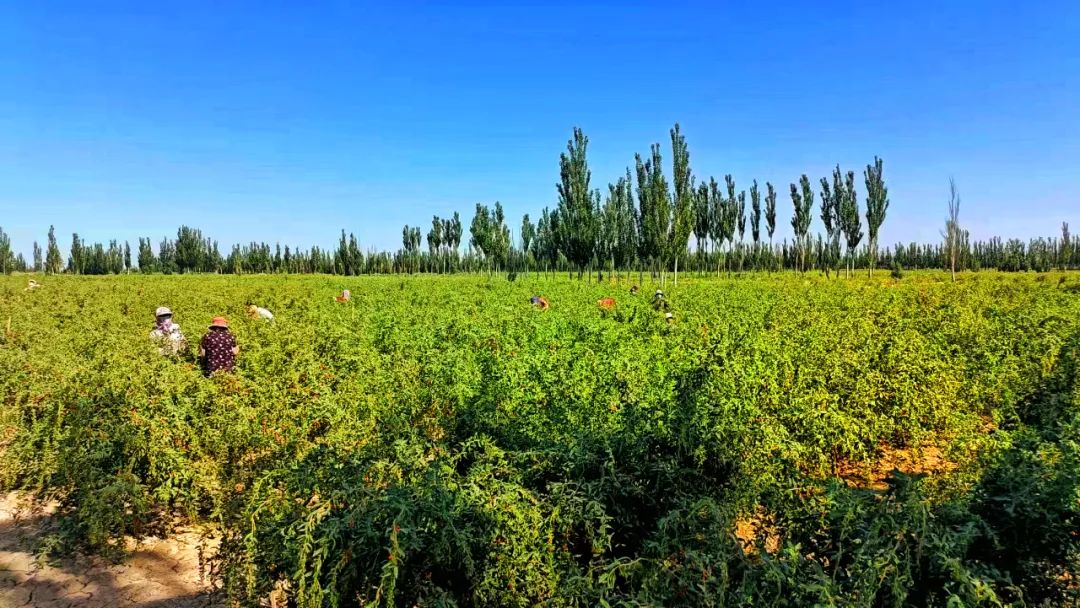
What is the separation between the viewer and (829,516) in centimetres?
229

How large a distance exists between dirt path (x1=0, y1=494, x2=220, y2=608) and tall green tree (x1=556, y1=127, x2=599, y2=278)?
3577 cm

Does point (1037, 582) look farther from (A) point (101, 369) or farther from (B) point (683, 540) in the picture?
(A) point (101, 369)

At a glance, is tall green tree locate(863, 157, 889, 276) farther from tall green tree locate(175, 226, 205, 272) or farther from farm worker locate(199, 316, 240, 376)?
tall green tree locate(175, 226, 205, 272)

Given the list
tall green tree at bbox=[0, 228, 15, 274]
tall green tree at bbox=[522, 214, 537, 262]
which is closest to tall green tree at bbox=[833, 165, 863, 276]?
tall green tree at bbox=[522, 214, 537, 262]

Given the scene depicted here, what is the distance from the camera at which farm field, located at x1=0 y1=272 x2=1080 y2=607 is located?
2143 mm

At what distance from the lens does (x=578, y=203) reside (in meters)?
40.3

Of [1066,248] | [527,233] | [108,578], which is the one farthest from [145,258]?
[1066,248]

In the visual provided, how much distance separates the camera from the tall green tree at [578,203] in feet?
130

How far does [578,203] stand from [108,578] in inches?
1483

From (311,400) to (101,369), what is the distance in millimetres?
3082

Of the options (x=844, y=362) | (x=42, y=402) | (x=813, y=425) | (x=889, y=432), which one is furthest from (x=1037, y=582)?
(x=42, y=402)

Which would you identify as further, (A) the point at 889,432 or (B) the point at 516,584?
(A) the point at 889,432

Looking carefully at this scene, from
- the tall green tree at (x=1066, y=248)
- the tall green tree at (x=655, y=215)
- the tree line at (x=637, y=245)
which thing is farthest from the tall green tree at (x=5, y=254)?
the tall green tree at (x=1066, y=248)

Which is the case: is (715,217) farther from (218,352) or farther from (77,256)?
(77,256)
